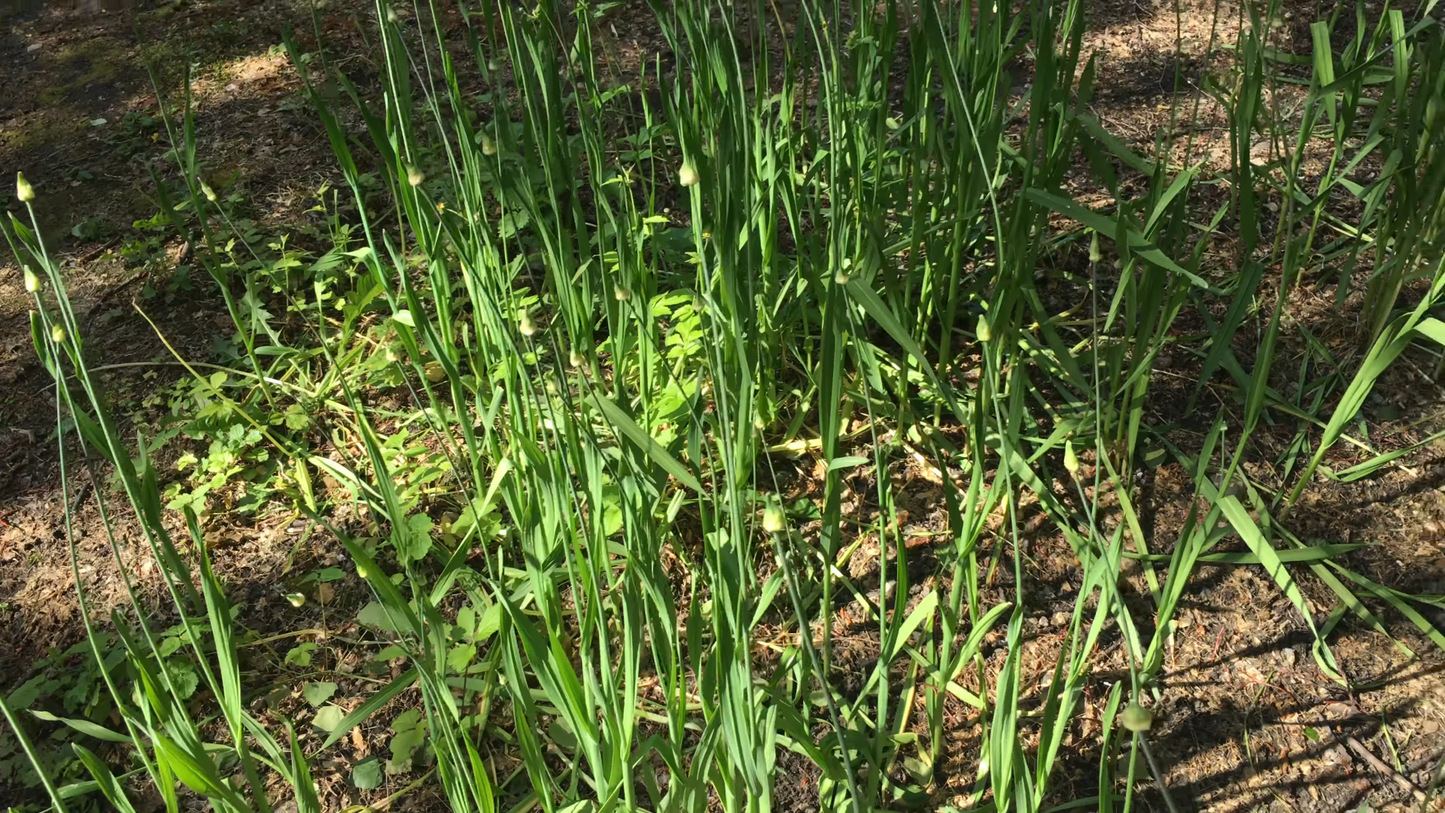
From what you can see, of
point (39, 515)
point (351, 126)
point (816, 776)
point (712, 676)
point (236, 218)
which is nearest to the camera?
point (712, 676)

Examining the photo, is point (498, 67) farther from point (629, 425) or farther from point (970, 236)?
point (970, 236)

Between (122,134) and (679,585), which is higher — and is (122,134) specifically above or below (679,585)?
above

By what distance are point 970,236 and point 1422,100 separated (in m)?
0.70

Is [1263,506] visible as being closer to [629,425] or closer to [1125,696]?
[1125,696]

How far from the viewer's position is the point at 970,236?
189cm

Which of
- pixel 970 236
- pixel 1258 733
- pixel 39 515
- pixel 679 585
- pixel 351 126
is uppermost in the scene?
pixel 351 126

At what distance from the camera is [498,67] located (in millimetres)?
1524

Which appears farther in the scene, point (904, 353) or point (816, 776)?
point (904, 353)

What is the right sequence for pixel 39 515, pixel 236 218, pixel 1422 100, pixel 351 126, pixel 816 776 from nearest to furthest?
pixel 816 776, pixel 1422 100, pixel 39 515, pixel 236 218, pixel 351 126

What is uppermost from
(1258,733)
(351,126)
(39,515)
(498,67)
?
(498,67)

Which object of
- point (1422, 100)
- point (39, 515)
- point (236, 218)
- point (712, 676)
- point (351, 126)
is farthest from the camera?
point (351, 126)

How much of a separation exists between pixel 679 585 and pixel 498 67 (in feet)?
2.71

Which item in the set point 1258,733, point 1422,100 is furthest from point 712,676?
point 1422,100

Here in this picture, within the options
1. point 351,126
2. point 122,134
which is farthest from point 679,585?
point 122,134
